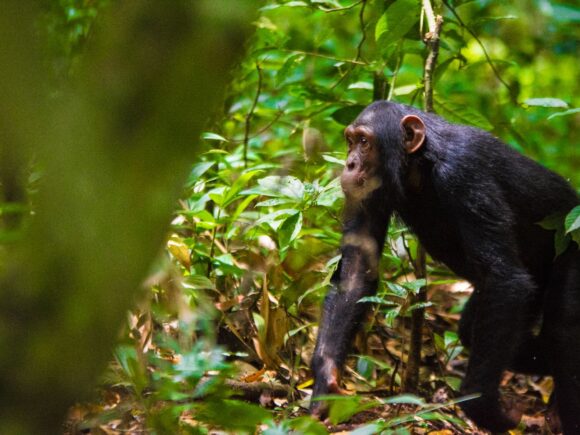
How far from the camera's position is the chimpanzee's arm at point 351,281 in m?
5.15

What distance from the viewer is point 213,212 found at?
6344 mm

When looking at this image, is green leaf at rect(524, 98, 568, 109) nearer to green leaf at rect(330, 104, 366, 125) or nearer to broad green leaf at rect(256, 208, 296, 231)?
green leaf at rect(330, 104, 366, 125)

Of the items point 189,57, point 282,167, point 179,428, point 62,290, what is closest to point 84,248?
point 62,290

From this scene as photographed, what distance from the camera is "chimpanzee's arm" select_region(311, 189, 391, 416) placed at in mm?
5148

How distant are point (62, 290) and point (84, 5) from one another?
15.3 ft

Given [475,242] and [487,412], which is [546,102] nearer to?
[475,242]

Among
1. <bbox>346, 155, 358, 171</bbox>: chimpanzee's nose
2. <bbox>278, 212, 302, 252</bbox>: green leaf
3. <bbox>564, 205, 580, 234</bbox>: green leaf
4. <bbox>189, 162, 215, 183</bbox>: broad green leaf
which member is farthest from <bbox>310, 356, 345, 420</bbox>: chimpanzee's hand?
<bbox>564, 205, 580, 234</bbox>: green leaf

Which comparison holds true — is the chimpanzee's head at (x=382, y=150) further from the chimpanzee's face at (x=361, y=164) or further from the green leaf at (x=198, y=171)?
the green leaf at (x=198, y=171)

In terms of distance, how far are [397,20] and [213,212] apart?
2063 millimetres

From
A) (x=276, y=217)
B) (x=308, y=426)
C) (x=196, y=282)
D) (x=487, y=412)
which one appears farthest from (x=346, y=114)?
(x=308, y=426)

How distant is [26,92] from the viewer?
5.01 ft

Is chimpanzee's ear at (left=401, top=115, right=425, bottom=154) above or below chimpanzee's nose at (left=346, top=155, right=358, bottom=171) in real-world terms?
above

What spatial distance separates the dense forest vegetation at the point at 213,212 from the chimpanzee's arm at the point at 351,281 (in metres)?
0.15

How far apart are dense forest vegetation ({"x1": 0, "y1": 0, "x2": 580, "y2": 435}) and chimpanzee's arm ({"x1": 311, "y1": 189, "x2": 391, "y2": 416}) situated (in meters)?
0.15
